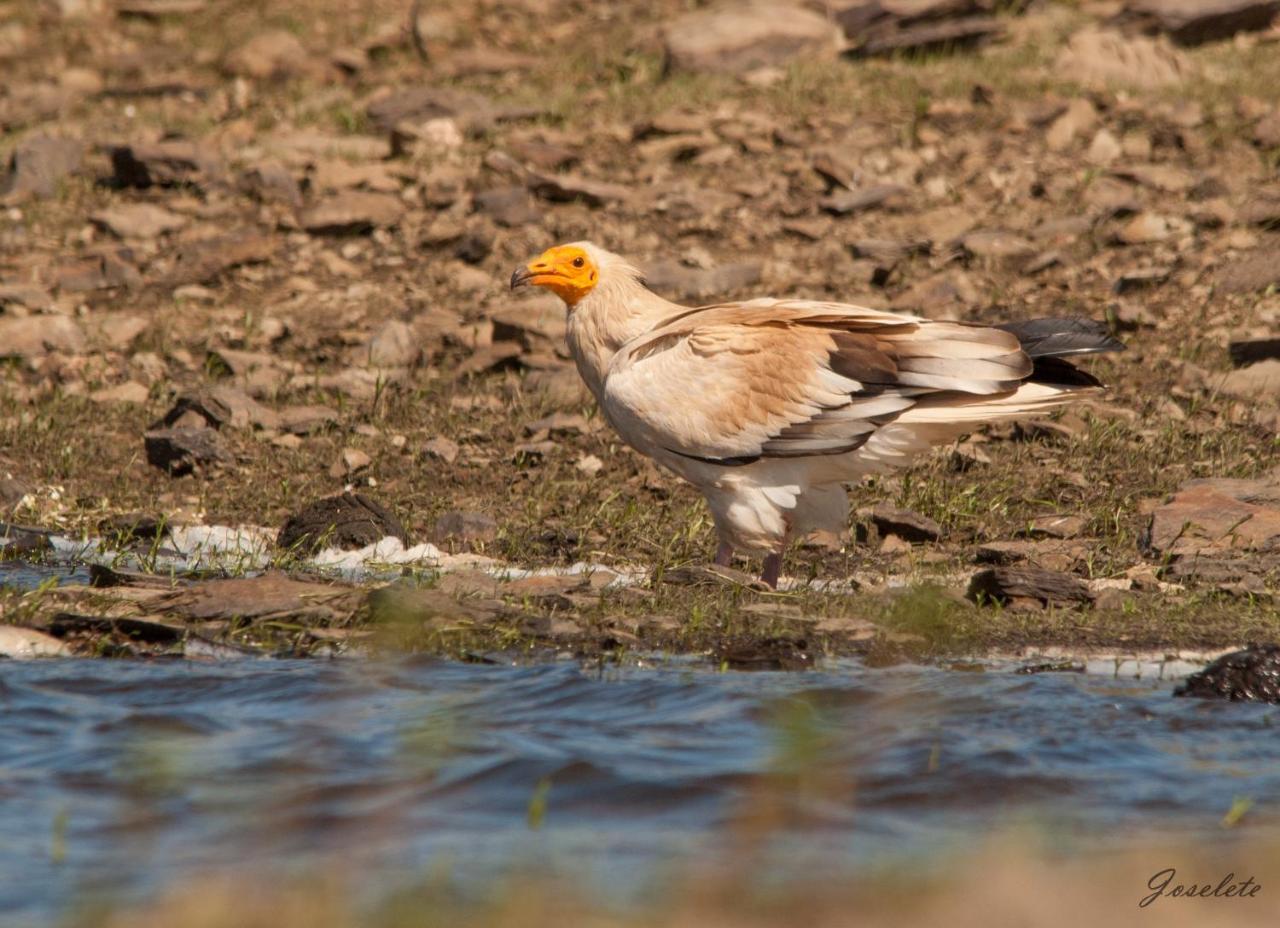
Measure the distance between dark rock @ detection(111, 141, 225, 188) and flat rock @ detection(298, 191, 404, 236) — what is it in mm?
995

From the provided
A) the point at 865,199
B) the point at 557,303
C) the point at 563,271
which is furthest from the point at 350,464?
the point at 865,199

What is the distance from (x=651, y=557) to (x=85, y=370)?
403cm

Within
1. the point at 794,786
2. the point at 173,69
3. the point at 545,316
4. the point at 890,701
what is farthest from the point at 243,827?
the point at 173,69

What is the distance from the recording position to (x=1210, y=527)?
23.4 ft

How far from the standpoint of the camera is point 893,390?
674 centimetres

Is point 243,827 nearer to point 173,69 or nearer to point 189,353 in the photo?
point 189,353

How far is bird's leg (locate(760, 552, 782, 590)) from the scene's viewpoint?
22.7 feet

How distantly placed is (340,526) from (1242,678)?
378 centimetres

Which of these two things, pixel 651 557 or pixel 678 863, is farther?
pixel 651 557

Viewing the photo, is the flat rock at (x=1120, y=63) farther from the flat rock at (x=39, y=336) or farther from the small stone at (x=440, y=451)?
the flat rock at (x=39, y=336)

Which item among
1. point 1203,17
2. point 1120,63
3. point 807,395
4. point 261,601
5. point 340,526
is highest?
point 1203,17

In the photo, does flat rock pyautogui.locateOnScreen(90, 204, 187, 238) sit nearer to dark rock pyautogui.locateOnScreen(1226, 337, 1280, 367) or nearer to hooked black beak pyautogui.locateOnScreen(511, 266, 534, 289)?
hooked black beak pyautogui.locateOnScreen(511, 266, 534, 289)

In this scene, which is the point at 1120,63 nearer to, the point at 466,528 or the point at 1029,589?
the point at 466,528

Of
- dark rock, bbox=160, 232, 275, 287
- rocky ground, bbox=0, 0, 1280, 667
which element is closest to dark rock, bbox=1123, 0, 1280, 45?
rocky ground, bbox=0, 0, 1280, 667
